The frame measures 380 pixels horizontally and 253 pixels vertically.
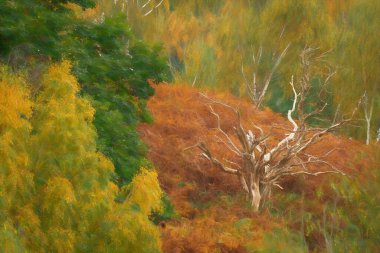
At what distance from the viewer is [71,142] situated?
853 cm

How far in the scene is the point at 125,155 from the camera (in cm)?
1178

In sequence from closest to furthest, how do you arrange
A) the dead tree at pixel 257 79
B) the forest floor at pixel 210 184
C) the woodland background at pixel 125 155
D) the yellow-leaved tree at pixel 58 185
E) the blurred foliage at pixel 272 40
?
the yellow-leaved tree at pixel 58 185 → the woodland background at pixel 125 155 → the forest floor at pixel 210 184 → the blurred foliage at pixel 272 40 → the dead tree at pixel 257 79

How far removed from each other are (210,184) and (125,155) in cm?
745

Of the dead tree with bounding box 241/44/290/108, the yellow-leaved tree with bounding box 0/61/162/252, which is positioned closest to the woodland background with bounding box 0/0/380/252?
the yellow-leaved tree with bounding box 0/61/162/252

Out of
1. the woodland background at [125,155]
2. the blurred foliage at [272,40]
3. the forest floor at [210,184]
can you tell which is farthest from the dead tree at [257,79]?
the forest floor at [210,184]

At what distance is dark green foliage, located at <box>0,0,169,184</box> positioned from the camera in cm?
1066

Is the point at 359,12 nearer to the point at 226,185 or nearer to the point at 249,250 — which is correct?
the point at 226,185

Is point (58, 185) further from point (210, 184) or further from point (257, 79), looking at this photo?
point (257, 79)

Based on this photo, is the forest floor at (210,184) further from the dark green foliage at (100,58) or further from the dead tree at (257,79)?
the dead tree at (257,79)

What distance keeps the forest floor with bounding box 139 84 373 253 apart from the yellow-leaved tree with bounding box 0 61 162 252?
4813mm

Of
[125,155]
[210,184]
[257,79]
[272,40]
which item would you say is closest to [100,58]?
[125,155]

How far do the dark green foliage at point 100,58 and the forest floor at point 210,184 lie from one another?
2.78m

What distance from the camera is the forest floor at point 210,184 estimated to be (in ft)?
48.9

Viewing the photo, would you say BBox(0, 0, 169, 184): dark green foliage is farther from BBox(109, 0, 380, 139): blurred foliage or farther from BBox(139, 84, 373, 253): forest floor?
BBox(109, 0, 380, 139): blurred foliage
